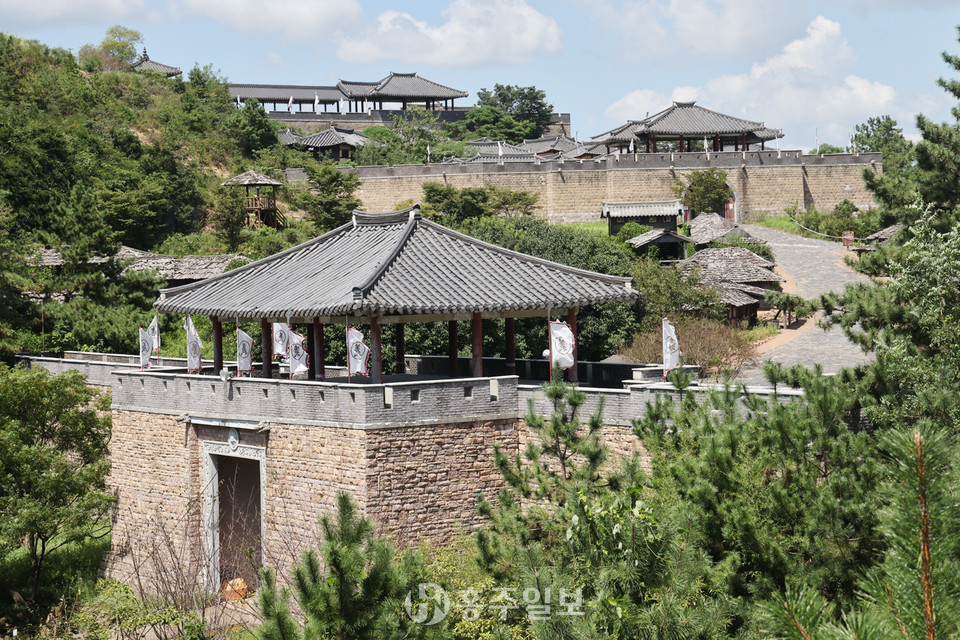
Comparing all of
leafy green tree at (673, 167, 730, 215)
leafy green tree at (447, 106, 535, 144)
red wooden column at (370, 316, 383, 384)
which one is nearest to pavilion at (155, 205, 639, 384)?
red wooden column at (370, 316, 383, 384)

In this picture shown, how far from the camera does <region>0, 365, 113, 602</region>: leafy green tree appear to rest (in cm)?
1816

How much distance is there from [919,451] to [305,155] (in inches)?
2114

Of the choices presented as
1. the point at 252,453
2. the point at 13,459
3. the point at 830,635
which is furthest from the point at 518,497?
the point at 830,635

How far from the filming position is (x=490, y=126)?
72.9 meters

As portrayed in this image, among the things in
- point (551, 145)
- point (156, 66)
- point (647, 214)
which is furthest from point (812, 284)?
point (156, 66)

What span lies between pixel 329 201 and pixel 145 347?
19.9 meters

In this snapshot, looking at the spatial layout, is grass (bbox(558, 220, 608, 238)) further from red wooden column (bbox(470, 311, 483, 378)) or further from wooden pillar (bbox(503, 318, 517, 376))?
red wooden column (bbox(470, 311, 483, 378))

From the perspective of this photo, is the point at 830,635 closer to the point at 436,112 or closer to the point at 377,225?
the point at 377,225

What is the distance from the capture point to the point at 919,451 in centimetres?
328

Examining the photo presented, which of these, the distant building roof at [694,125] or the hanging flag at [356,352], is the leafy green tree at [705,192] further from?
the hanging flag at [356,352]

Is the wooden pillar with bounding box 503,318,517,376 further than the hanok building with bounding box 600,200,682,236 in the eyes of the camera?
No

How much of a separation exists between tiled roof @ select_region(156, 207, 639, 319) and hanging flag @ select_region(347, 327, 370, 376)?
2.04 feet

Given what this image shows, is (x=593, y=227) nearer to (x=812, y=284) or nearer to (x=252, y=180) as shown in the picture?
(x=812, y=284)

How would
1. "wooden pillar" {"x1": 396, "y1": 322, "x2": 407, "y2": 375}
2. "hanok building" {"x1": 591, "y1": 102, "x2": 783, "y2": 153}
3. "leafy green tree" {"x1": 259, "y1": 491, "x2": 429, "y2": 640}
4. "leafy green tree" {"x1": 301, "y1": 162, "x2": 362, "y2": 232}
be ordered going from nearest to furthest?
"leafy green tree" {"x1": 259, "y1": 491, "x2": 429, "y2": 640} → "wooden pillar" {"x1": 396, "y1": 322, "x2": 407, "y2": 375} → "leafy green tree" {"x1": 301, "y1": 162, "x2": 362, "y2": 232} → "hanok building" {"x1": 591, "y1": 102, "x2": 783, "y2": 153}
